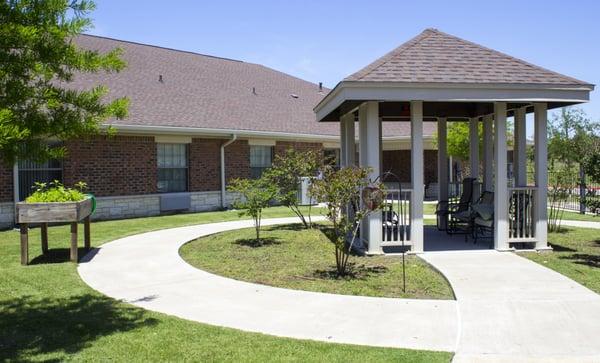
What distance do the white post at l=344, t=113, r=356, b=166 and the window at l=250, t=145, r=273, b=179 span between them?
807 centimetres

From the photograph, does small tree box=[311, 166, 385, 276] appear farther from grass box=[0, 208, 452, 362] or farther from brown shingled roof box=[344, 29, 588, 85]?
grass box=[0, 208, 452, 362]

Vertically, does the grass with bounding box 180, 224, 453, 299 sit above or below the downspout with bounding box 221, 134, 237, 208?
below

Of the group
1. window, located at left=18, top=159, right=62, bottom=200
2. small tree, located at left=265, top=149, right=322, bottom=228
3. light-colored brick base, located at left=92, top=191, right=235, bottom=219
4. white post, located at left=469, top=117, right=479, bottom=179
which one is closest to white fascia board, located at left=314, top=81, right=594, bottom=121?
white post, located at left=469, top=117, right=479, bottom=179

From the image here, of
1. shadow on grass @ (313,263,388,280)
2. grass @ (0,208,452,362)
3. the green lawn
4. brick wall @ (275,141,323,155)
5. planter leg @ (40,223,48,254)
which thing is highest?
brick wall @ (275,141,323,155)

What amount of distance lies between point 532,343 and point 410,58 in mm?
6175

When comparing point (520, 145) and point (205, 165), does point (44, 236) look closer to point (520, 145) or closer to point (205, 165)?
point (205, 165)

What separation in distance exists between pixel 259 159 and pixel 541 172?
12102 mm

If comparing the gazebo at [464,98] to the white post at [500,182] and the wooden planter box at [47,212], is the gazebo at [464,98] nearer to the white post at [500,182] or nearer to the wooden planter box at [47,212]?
the white post at [500,182]

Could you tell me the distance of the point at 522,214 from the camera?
33.0ft

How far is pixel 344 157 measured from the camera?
12.8 meters

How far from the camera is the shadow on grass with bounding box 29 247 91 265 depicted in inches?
365

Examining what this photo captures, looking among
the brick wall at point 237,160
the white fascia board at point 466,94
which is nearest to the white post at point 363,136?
the white fascia board at point 466,94

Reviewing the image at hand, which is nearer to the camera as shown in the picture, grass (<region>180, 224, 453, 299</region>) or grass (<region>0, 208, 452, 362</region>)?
grass (<region>0, 208, 452, 362</region>)

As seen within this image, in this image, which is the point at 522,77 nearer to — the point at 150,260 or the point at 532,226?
the point at 532,226
